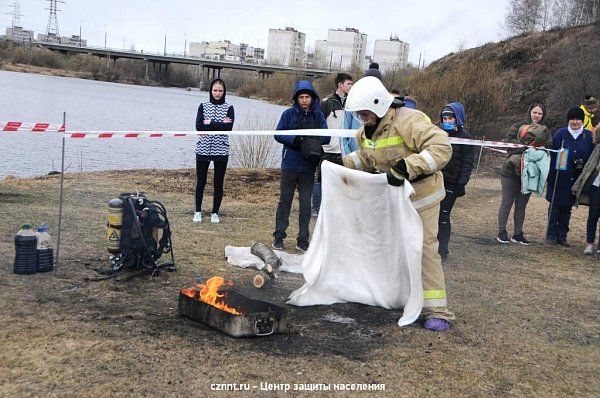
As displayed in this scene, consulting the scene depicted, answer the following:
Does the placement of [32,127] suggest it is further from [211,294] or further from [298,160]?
[211,294]

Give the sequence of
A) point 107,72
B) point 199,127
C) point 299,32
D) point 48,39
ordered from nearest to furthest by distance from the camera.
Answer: point 199,127
point 107,72
point 48,39
point 299,32

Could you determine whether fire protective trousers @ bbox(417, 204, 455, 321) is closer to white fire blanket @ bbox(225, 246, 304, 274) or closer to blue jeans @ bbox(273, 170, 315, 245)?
white fire blanket @ bbox(225, 246, 304, 274)

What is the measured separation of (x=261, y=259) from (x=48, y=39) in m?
110

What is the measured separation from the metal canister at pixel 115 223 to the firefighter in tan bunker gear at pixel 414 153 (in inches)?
93.2

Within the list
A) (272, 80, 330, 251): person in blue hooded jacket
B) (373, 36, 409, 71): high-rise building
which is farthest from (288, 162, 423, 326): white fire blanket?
(373, 36, 409, 71): high-rise building

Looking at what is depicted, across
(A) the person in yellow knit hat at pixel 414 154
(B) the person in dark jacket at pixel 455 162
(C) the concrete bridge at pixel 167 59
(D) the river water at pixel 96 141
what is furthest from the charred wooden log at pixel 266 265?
(C) the concrete bridge at pixel 167 59

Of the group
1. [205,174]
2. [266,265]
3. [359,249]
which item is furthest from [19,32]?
[359,249]

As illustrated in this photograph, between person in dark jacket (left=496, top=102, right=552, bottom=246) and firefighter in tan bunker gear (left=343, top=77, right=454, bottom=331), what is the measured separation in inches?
176

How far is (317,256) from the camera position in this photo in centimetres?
571

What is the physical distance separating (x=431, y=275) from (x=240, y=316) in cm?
171

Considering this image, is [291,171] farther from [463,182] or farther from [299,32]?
[299,32]

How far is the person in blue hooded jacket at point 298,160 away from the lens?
25.3ft

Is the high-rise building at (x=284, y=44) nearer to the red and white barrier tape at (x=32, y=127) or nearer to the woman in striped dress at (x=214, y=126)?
the woman in striped dress at (x=214, y=126)

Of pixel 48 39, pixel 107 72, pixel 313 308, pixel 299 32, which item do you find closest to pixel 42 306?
pixel 313 308
